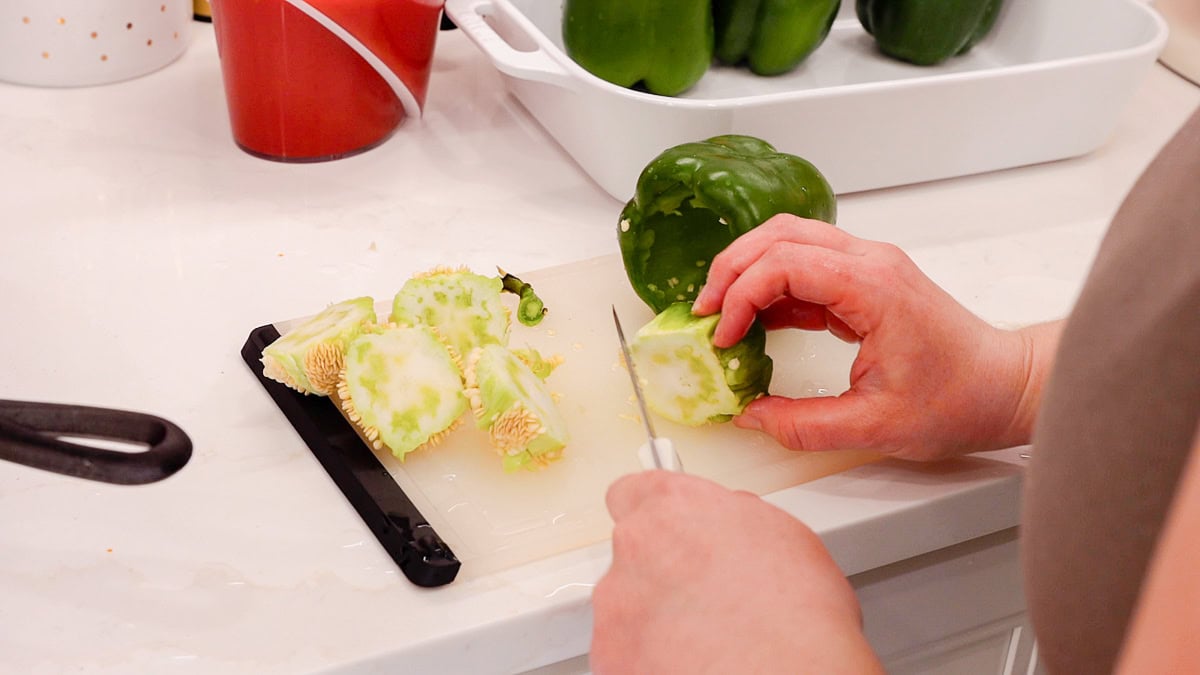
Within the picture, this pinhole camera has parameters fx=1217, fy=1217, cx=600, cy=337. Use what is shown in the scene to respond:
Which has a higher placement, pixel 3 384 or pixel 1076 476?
pixel 1076 476

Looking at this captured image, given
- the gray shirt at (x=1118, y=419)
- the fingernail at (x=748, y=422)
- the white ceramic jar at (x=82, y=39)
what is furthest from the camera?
the white ceramic jar at (x=82, y=39)

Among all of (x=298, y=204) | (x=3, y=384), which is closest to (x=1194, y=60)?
(x=298, y=204)

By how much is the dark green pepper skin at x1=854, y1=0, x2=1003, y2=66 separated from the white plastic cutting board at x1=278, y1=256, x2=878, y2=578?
1.43 ft

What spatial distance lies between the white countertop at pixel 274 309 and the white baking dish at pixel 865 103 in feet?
0.11

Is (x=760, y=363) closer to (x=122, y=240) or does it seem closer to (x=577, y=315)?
(x=577, y=315)

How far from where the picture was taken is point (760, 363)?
29.2 inches

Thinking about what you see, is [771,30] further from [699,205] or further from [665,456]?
[665,456]

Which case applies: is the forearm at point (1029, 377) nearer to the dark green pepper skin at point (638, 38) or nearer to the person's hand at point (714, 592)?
the person's hand at point (714, 592)

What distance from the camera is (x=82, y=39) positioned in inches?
42.6

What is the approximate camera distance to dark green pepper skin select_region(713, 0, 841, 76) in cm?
108

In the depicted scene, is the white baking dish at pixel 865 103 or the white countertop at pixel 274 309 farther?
the white baking dish at pixel 865 103

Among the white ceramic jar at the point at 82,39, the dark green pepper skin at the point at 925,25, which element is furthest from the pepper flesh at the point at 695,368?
the white ceramic jar at the point at 82,39

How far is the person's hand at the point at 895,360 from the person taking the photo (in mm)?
689

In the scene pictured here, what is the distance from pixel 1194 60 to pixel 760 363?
82 centimetres
